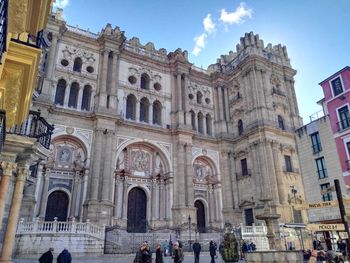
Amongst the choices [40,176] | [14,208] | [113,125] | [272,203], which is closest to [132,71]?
[113,125]

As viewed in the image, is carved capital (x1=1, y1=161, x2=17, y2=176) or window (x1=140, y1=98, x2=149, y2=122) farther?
window (x1=140, y1=98, x2=149, y2=122)

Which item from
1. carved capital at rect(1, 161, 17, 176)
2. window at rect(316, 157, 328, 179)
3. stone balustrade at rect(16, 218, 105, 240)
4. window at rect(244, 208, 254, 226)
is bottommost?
stone balustrade at rect(16, 218, 105, 240)

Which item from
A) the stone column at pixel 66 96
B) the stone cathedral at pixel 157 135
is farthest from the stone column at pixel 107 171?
the stone column at pixel 66 96

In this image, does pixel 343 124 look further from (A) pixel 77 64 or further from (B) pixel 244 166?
(A) pixel 77 64

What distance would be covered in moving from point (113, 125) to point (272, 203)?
47.2 feet

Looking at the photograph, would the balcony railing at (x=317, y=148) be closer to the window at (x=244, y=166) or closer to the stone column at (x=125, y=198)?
the window at (x=244, y=166)

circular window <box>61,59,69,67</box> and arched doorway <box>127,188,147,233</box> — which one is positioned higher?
circular window <box>61,59,69,67</box>

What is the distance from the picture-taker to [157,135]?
26.0 m

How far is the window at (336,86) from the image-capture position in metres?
20.8

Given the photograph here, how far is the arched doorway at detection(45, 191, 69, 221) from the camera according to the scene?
20487 millimetres

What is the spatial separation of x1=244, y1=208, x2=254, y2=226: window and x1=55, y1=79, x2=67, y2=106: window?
18358mm

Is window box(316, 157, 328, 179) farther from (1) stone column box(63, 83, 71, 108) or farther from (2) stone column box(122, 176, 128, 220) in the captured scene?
(1) stone column box(63, 83, 71, 108)

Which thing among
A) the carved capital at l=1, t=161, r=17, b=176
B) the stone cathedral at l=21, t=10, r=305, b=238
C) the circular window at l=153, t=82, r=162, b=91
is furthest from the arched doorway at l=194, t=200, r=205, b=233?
the carved capital at l=1, t=161, r=17, b=176

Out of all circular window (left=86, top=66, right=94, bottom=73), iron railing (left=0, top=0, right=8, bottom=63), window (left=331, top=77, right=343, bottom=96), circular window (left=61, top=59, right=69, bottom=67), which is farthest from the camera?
circular window (left=86, top=66, right=94, bottom=73)
